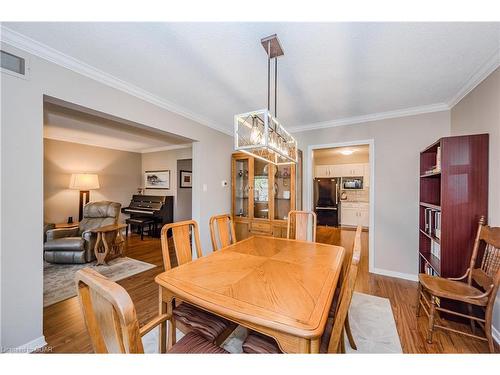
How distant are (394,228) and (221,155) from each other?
3.00 metres

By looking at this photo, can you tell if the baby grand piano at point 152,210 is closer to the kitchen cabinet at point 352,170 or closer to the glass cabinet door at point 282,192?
the glass cabinet door at point 282,192

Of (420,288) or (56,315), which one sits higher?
(420,288)

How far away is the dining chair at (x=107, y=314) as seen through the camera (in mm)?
570

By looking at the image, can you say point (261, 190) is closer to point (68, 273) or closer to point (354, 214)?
point (68, 273)

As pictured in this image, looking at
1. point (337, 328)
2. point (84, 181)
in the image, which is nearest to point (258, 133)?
point (337, 328)

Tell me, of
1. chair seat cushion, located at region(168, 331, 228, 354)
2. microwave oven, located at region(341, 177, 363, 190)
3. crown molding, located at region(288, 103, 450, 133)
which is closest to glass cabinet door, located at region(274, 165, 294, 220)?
crown molding, located at region(288, 103, 450, 133)

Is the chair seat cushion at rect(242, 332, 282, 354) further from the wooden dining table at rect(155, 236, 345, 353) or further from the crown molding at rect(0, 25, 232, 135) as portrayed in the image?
the crown molding at rect(0, 25, 232, 135)

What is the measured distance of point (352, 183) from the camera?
653cm

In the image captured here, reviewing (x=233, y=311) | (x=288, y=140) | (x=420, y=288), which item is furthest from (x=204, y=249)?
(x=420, y=288)

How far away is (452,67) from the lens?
193 centimetres

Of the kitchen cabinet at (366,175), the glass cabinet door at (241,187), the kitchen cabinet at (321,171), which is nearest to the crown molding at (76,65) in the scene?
the glass cabinet door at (241,187)

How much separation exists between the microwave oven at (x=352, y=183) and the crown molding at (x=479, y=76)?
4.08 m

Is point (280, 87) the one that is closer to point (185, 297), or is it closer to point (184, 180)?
point (185, 297)

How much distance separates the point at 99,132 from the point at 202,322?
14.7 feet
